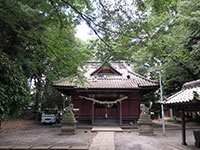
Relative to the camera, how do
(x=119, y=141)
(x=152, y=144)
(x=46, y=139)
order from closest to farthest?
(x=152, y=144), (x=119, y=141), (x=46, y=139)

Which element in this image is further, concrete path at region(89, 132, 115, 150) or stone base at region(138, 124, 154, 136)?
stone base at region(138, 124, 154, 136)

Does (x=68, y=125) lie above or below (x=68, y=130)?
above

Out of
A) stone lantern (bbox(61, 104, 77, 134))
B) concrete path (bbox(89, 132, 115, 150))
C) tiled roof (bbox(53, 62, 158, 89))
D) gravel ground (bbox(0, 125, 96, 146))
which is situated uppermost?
tiled roof (bbox(53, 62, 158, 89))

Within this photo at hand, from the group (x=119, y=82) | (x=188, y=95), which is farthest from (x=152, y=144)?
(x=119, y=82)

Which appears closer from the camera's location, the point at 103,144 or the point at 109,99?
the point at 103,144

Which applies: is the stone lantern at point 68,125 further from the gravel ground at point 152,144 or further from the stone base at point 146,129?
the stone base at point 146,129

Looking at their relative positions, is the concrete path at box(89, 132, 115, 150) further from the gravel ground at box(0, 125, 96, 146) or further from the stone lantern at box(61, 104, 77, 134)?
the stone lantern at box(61, 104, 77, 134)

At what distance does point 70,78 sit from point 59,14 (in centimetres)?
260

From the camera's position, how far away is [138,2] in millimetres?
4715

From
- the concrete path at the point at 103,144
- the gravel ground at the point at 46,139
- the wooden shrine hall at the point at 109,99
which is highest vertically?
the wooden shrine hall at the point at 109,99

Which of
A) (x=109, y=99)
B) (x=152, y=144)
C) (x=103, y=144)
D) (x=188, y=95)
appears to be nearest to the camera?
(x=188, y=95)

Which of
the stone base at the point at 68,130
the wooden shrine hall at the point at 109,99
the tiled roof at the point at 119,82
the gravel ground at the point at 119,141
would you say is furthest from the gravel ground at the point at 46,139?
the wooden shrine hall at the point at 109,99

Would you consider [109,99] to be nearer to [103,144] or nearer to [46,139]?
[46,139]

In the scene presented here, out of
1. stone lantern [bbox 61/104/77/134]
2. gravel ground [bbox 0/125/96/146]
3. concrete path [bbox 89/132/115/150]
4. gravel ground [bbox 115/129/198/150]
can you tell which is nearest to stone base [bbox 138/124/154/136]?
gravel ground [bbox 115/129/198/150]
